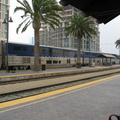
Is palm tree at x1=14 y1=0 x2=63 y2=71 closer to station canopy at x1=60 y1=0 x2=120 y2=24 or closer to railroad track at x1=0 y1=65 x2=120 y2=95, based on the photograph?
railroad track at x1=0 y1=65 x2=120 y2=95

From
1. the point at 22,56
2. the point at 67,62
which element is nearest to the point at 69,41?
the point at 67,62

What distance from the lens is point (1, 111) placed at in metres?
6.09

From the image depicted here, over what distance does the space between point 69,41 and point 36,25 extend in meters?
83.7

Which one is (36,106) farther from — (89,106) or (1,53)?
(1,53)

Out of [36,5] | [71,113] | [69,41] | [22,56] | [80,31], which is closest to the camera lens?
[71,113]

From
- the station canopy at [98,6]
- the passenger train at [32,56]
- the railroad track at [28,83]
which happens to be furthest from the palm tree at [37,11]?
the station canopy at [98,6]

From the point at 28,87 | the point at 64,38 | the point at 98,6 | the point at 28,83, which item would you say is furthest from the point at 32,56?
the point at 64,38

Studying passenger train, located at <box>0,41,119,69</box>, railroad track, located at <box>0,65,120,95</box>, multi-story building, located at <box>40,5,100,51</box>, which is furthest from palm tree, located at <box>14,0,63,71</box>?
multi-story building, located at <box>40,5,100,51</box>

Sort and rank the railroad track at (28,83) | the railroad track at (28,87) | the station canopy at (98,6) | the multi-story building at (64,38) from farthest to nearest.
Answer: the multi-story building at (64,38)
the railroad track at (28,83)
the railroad track at (28,87)
the station canopy at (98,6)

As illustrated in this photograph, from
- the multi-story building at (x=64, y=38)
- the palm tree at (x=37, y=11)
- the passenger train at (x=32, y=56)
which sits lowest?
the passenger train at (x=32, y=56)

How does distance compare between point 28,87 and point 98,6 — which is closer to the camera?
point 98,6

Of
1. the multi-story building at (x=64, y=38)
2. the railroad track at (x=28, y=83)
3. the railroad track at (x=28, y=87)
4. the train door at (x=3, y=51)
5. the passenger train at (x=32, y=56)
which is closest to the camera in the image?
the railroad track at (x=28, y=87)

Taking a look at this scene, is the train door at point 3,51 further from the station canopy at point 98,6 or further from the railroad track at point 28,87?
the station canopy at point 98,6

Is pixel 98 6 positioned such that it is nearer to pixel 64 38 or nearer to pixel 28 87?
pixel 28 87
